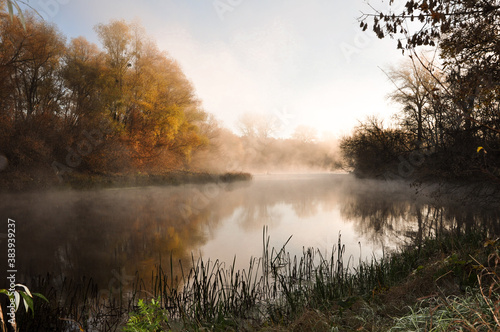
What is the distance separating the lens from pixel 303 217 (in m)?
12.1

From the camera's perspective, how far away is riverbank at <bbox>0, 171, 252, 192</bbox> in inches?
527

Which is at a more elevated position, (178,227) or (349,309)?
(349,309)

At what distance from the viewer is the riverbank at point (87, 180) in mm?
13383

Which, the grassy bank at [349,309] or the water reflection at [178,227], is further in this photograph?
the water reflection at [178,227]

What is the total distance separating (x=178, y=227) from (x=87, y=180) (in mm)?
9526

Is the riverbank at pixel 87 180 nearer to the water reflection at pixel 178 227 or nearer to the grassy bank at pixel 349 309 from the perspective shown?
the water reflection at pixel 178 227

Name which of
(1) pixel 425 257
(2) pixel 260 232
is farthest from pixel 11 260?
(1) pixel 425 257

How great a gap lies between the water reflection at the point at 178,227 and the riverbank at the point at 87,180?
0.44m

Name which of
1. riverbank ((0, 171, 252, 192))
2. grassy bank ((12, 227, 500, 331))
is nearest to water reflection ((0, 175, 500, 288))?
riverbank ((0, 171, 252, 192))

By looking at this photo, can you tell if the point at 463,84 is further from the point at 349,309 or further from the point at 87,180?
the point at 87,180

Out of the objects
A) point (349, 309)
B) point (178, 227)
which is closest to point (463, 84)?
point (349, 309)

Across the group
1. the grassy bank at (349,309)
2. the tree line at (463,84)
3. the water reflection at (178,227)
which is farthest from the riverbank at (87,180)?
the tree line at (463,84)

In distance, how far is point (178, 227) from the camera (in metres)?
9.94

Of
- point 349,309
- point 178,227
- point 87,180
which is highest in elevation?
point 87,180
